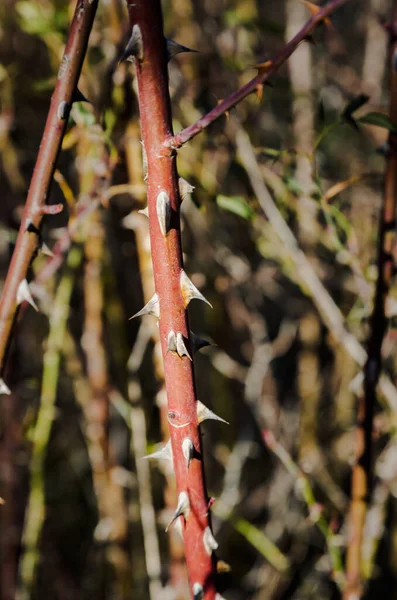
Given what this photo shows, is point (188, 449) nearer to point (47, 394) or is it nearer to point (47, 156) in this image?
point (47, 156)

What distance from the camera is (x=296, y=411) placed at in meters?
2.07

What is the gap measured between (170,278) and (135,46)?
184mm

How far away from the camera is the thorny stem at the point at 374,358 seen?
2.29 ft

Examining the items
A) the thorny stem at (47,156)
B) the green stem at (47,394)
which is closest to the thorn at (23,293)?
the thorny stem at (47,156)

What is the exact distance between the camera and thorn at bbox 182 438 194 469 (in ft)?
1.79

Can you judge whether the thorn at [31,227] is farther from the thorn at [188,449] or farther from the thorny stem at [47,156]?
the thorn at [188,449]

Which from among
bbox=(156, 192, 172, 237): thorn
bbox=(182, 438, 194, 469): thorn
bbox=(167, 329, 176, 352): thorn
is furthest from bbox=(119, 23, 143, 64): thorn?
bbox=(182, 438, 194, 469): thorn

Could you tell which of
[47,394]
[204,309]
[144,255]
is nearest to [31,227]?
[144,255]

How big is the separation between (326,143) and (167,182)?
1864 mm

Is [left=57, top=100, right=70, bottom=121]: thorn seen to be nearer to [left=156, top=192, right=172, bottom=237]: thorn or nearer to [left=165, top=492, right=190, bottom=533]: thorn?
[left=156, top=192, right=172, bottom=237]: thorn

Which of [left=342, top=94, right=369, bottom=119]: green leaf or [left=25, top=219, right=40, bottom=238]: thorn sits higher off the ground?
[left=342, top=94, right=369, bottom=119]: green leaf

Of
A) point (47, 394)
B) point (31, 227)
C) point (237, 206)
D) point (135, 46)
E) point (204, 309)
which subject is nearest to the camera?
point (135, 46)

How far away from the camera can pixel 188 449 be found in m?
0.55

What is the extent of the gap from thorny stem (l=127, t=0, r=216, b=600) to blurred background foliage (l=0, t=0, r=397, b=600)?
99 millimetres
